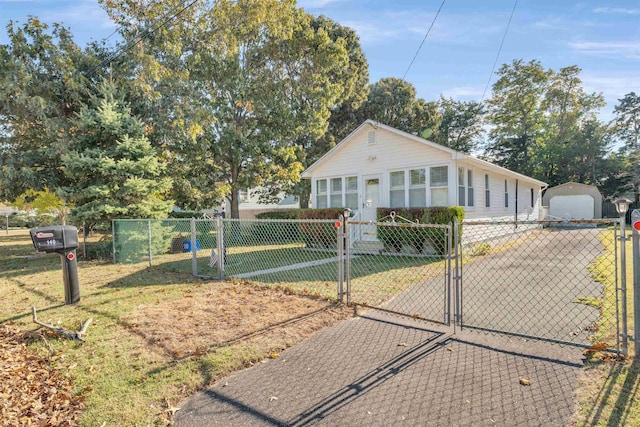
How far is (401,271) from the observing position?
8117mm

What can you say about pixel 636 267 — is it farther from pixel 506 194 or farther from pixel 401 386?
pixel 506 194

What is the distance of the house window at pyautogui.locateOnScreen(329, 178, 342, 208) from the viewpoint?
14.3 meters

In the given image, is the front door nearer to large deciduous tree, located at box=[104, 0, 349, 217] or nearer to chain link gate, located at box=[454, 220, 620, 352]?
chain link gate, located at box=[454, 220, 620, 352]

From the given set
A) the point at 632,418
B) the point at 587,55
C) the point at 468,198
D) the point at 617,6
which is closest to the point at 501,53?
the point at 617,6

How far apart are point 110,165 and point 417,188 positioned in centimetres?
956

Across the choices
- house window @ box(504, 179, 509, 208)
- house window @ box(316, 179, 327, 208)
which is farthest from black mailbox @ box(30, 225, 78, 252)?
house window @ box(504, 179, 509, 208)

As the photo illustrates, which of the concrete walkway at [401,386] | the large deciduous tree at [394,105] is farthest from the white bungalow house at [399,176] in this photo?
the large deciduous tree at [394,105]

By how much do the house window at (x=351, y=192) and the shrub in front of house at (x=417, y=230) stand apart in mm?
1712

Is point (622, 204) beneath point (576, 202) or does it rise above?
beneath

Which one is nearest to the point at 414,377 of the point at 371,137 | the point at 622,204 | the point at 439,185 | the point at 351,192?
the point at 622,204

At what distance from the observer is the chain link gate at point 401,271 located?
191 inches

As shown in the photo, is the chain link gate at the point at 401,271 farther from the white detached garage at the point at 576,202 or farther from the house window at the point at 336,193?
the white detached garage at the point at 576,202

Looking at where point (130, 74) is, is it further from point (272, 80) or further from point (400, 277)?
point (400, 277)

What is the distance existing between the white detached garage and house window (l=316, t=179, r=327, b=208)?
17.4m
